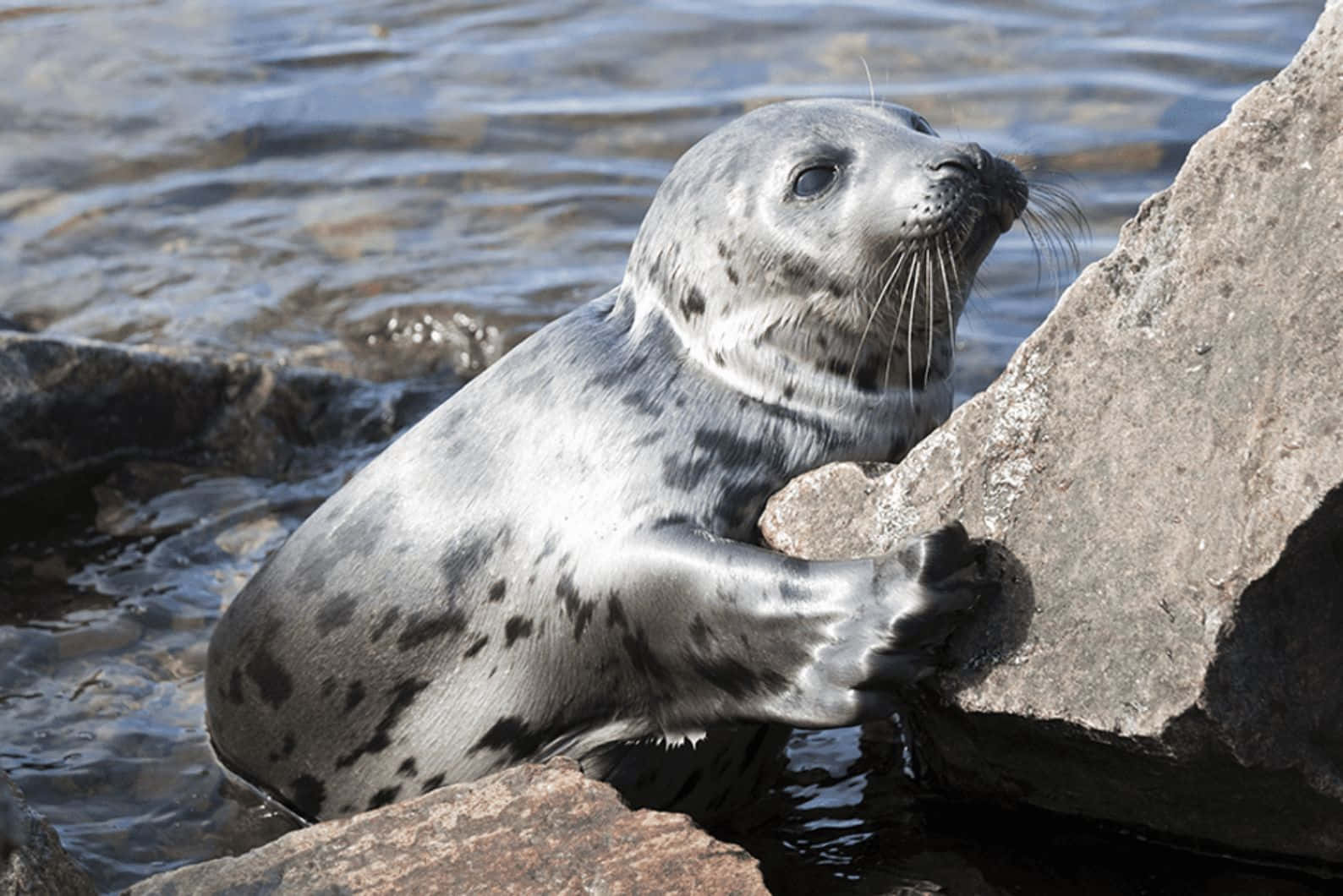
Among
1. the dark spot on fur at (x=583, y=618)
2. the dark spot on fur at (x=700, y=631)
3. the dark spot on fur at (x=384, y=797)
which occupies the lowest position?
the dark spot on fur at (x=384, y=797)

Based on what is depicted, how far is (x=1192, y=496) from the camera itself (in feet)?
10.4

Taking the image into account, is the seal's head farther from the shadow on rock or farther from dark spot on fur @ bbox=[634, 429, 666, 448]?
the shadow on rock

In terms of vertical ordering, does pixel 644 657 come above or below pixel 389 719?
above

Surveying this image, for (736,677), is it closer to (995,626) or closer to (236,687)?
(995,626)

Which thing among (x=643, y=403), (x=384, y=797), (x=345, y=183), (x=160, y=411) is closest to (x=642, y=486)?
(x=643, y=403)

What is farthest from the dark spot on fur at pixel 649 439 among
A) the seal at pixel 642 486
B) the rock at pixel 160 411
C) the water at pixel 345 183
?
the rock at pixel 160 411

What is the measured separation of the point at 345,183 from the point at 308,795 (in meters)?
5.26

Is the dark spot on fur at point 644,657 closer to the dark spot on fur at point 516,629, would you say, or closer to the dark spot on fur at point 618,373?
the dark spot on fur at point 516,629

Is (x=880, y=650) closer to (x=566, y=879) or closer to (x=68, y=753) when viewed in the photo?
(x=566, y=879)

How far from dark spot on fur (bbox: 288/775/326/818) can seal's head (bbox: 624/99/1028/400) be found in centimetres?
140

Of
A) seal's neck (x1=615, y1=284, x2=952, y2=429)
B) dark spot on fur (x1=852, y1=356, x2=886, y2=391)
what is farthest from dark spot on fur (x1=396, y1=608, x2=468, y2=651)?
dark spot on fur (x1=852, y1=356, x2=886, y2=391)

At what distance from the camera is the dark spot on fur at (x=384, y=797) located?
4234 millimetres

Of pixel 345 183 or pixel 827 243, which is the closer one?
pixel 827 243

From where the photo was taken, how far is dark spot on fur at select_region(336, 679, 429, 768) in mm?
4176
